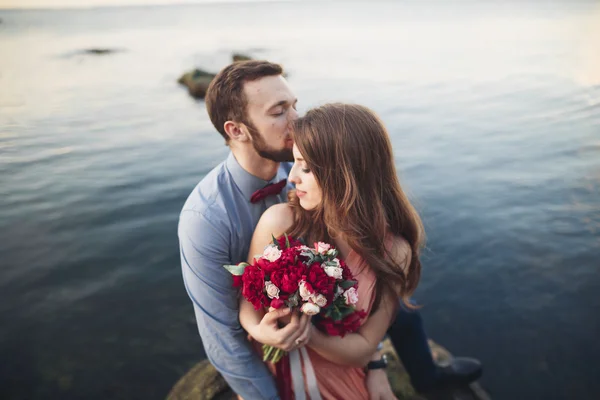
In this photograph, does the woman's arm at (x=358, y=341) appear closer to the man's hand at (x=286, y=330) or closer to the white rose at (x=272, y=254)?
the man's hand at (x=286, y=330)

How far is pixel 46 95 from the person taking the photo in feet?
56.2

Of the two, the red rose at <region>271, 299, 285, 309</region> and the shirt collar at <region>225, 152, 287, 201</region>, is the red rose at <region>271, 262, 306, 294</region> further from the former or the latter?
the shirt collar at <region>225, 152, 287, 201</region>

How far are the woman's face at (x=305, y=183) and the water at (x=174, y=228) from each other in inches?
49.9

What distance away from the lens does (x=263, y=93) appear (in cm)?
310

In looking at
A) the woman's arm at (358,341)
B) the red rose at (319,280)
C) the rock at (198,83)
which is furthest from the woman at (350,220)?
the rock at (198,83)

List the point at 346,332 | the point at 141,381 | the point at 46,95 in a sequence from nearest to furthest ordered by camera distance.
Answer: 1. the point at 346,332
2. the point at 141,381
3. the point at 46,95

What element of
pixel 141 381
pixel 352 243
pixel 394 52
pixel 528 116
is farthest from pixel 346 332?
pixel 394 52

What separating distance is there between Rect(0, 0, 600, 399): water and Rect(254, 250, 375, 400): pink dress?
119 centimetres

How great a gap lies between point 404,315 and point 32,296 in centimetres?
641

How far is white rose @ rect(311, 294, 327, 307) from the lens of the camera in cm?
215

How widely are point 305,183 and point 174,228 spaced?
707 cm

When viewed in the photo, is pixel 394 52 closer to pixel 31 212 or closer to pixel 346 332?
pixel 31 212

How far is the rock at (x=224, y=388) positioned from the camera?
3.68 metres

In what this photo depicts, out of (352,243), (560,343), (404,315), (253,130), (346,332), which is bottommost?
(560,343)
